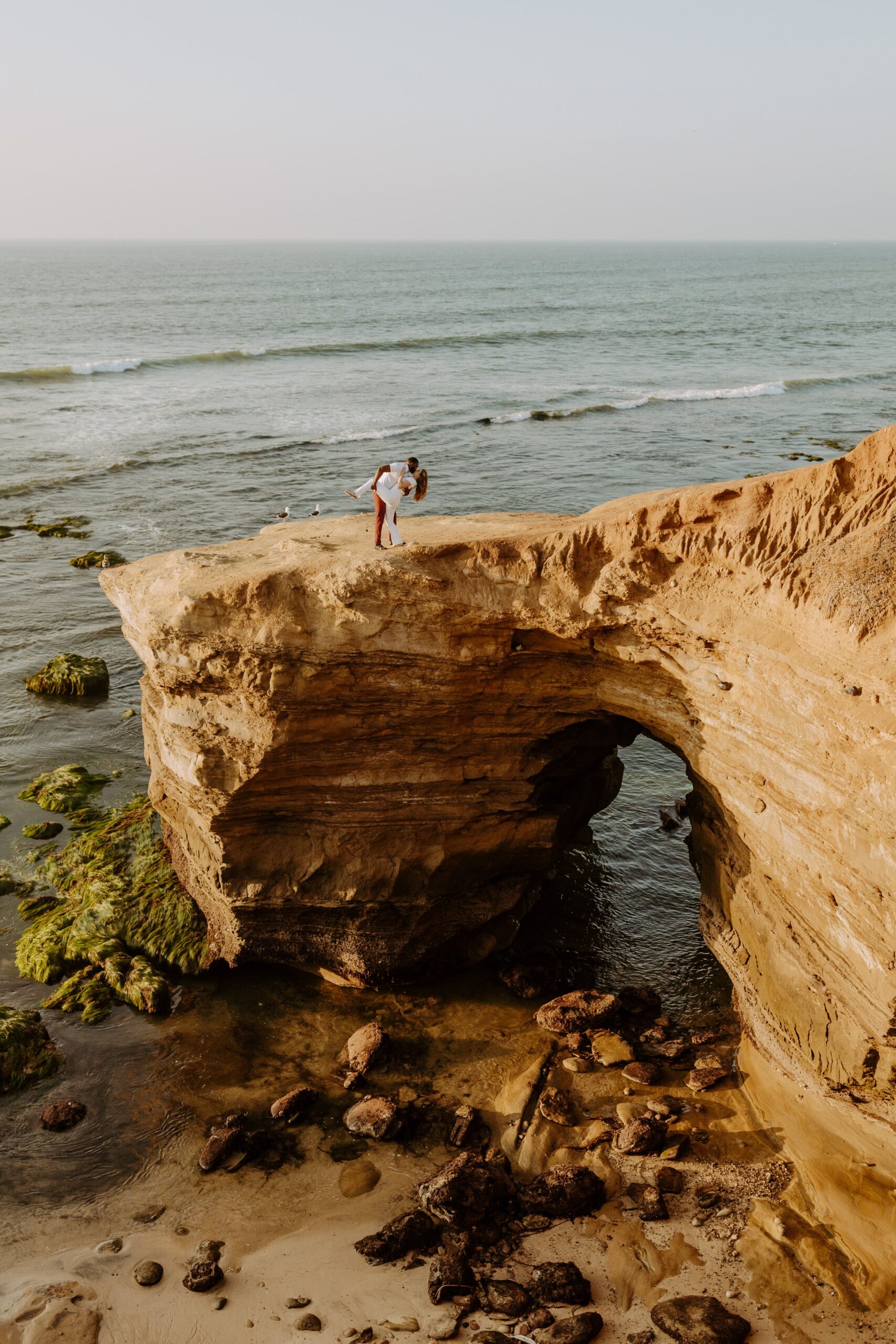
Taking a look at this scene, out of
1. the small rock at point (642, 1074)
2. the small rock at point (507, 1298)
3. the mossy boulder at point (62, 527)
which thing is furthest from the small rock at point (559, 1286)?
the mossy boulder at point (62, 527)

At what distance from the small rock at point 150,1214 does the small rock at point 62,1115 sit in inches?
67.2

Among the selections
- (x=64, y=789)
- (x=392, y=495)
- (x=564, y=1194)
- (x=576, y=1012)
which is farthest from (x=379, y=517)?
(x=64, y=789)

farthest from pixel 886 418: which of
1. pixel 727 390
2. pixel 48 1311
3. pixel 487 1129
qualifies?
pixel 48 1311

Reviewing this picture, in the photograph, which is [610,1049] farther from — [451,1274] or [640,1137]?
[451,1274]

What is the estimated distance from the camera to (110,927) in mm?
14477

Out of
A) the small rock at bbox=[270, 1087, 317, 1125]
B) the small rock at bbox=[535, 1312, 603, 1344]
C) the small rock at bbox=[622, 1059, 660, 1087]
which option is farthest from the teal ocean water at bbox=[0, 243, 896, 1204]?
the small rock at bbox=[535, 1312, 603, 1344]

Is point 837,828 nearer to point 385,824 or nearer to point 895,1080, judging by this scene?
point 895,1080

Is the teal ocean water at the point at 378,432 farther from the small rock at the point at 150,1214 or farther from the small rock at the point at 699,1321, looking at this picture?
the small rock at the point at 699,1321

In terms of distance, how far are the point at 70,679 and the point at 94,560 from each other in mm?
8931

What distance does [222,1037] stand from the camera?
12617 mm

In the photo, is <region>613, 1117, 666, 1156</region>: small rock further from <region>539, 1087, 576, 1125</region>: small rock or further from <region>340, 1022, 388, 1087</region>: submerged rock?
<region>340, 1022, 388, 1087</region>: submerged rock

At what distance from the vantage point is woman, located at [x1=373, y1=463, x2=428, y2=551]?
11609 mm

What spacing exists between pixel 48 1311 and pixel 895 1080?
8.23 metres

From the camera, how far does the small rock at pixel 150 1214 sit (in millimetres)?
10055
